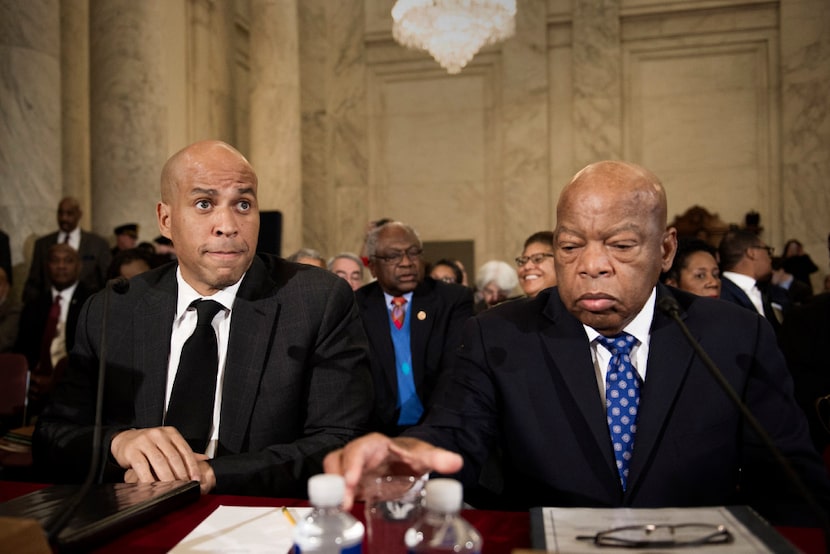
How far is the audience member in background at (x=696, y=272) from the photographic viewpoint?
187 inches

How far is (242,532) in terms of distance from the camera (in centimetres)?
145

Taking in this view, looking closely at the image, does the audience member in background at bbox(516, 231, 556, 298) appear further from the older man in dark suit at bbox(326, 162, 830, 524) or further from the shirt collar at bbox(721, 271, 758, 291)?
the older man in dark suit at bbox(326, 162, 830, 524)

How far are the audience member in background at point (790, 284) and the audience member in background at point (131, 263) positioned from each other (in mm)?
6360

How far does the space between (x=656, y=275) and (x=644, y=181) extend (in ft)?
0.84

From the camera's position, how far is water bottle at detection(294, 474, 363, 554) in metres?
1.06

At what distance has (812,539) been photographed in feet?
4.39

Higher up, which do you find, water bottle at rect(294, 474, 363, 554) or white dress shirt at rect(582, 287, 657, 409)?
white dress shirt at rect(582, 287, 657, 409)

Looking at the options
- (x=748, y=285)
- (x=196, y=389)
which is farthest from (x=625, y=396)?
(x=748, y=285)

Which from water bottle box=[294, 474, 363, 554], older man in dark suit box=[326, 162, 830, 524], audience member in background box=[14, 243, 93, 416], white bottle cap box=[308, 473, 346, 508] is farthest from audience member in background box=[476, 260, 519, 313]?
white bottle cap box=[308, 473, 346, 508]

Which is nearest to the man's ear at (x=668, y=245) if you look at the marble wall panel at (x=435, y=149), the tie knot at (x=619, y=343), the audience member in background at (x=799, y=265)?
the tie knot at (x=619, y=343)

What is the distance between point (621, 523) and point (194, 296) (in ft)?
5.32

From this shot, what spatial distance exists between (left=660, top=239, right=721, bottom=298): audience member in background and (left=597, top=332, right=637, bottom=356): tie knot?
294cm

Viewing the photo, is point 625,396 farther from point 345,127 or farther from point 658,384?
point 345,127

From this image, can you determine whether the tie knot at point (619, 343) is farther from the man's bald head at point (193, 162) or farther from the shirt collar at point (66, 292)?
the shirt collar at point (66, 292)
